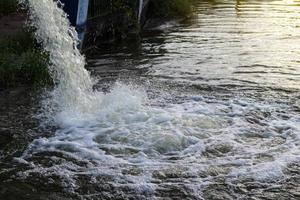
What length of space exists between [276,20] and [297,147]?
36.4 ft

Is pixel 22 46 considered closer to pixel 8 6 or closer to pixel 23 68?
pixel 23 68

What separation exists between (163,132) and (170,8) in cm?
1203

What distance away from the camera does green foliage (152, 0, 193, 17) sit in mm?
18270

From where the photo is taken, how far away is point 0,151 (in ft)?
22.3

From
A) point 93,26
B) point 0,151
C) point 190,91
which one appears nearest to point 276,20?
point 93,26

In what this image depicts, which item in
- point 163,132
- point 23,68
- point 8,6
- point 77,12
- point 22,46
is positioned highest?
point 77,12

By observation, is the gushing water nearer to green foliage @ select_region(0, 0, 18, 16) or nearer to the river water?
the river water

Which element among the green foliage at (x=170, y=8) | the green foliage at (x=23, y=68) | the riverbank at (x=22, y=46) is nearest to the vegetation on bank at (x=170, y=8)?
the green foliage at (x=170, y=8)

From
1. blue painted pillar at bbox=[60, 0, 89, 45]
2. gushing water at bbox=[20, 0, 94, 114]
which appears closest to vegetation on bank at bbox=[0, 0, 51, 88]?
gushing water at bbox=[20, 0, 94, 114]

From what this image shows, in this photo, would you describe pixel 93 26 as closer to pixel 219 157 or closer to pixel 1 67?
pixel 1 67

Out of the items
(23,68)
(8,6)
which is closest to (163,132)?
(23,68)

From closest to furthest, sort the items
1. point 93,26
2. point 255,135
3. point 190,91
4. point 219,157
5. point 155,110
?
point 219,157
point 255,135
point 155,110
point 190,91
point 93,26

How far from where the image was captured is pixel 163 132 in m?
7.22

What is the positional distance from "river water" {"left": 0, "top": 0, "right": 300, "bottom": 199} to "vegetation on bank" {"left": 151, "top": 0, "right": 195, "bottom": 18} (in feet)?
19.8
